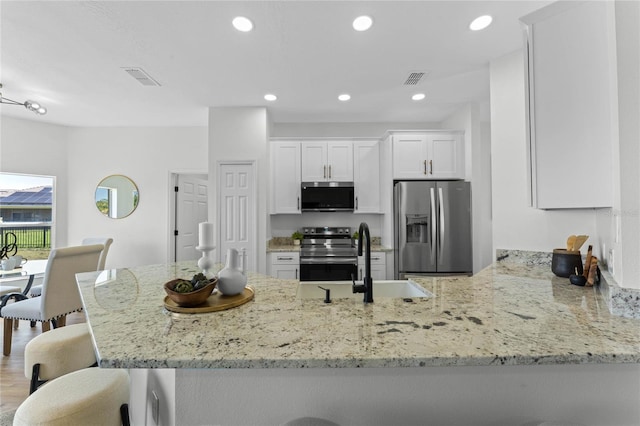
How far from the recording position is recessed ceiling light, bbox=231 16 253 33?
208 cm

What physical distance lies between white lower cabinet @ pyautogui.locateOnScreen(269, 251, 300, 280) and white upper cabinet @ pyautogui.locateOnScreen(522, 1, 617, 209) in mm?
2747

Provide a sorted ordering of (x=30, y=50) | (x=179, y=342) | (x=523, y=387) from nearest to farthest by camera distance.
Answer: (x=179, y=342) < (x=523, y=387) < (x=30, y=50)

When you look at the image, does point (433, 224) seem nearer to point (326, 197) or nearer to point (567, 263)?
point (326, 197)

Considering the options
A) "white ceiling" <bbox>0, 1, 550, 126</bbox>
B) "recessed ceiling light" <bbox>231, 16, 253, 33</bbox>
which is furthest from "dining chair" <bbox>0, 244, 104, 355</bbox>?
"recessed ceiling light" <bbox>231, 16, 253, 33</bbox>

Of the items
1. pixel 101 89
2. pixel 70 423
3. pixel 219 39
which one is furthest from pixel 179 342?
pixel 101 89

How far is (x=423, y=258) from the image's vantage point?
345 centimetres

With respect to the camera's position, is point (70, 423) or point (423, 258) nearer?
point (70, 423)

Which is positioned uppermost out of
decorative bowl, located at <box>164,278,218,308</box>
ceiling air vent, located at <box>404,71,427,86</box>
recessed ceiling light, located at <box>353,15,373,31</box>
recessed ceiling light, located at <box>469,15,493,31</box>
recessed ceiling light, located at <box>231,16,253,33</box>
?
ceiling air vent, located at <box>404,71,427,86</box>

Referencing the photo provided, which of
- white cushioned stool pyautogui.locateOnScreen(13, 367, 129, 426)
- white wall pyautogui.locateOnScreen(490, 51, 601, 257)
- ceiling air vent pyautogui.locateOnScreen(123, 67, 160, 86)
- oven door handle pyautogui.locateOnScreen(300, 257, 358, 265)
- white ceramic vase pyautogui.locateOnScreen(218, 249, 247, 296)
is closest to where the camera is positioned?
white cushioned stool pyautogui.locateOnScreen(13, 367, 129, 426)

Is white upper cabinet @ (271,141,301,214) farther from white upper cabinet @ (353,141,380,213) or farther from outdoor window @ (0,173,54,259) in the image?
outdoor window @ (0,173,54,259)

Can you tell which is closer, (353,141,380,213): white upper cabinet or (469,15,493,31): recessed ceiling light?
(469,15,493,31): recessed ceiling light

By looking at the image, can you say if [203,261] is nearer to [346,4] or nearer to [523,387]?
[523,387]

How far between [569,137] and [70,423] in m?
2.60

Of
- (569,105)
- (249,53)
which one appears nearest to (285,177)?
(249,53)
